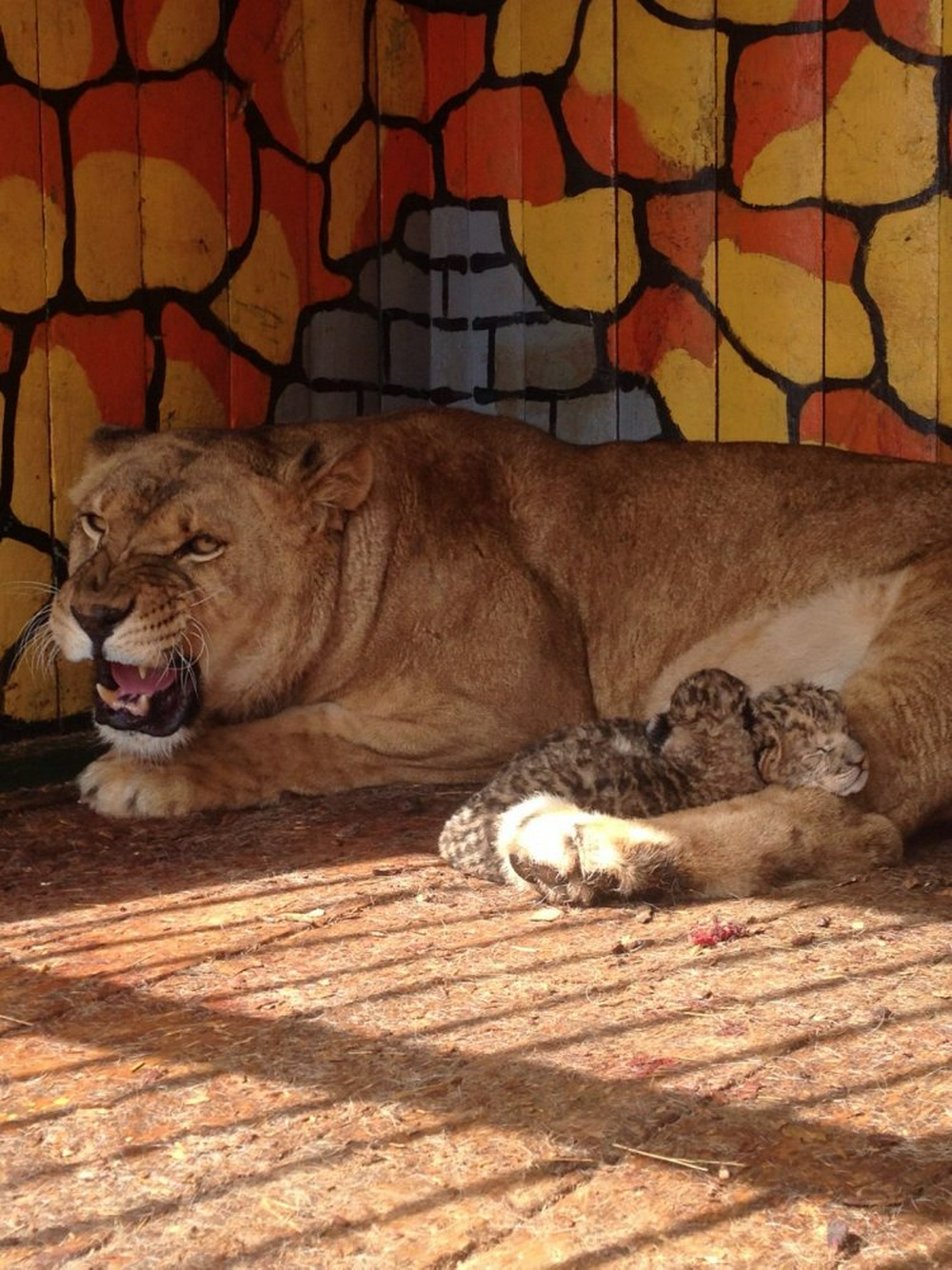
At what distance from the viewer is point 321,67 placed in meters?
6.34

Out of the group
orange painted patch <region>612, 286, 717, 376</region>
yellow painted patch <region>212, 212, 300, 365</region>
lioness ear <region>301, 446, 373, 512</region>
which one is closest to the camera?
lioness ear <region>301, 446, 373, 512</region>

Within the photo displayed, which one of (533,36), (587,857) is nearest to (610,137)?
(533,36)

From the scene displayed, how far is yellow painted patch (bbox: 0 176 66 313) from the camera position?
524cm

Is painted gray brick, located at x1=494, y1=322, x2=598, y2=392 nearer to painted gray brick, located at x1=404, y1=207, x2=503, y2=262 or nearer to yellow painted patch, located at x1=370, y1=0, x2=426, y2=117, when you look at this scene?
painted gray brick, located at x1=404, y1=207, x2=503, y2=262

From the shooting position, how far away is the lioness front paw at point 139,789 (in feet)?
15.8

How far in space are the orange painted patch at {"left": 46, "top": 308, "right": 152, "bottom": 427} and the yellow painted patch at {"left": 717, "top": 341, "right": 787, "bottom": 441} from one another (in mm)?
2058

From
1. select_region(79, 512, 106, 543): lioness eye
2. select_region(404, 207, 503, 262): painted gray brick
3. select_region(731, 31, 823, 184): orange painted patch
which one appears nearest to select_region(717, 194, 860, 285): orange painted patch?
select_region(731, 31, 823, 184): orange painted patch

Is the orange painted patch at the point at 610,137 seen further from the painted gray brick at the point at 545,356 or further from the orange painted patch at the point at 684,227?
the painted gray brick at the point at 545,356

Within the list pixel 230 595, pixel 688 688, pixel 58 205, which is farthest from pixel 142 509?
pixel 688 688

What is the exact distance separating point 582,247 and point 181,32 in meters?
1.69

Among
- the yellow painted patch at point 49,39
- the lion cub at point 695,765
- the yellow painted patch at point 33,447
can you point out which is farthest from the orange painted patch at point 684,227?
the lion cub at point 695,765

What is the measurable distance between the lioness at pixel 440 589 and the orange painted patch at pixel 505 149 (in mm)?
1489

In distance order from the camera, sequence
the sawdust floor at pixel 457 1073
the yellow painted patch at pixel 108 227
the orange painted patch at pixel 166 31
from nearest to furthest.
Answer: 1. the sawdust floor at pixel 457 1073
2. the yellow painted patch at pixel 108 227
3. the orange painted patch at pixel 166 31

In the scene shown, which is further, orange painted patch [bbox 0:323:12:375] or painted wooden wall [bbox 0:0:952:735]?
painted wooden wall [bbox 0:0:952:735]
